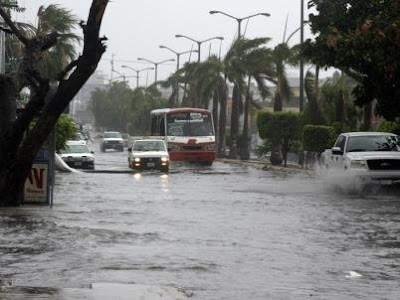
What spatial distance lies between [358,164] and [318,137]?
17.2m

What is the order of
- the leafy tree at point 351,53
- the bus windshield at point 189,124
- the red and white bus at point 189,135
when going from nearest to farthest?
the leafy tree at point 351,53, the red and white bus at point 189,135, the bus windshield at point 189,124

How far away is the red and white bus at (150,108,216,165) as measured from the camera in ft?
153

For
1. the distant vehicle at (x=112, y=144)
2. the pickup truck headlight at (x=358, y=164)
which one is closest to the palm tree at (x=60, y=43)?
the pickup truck headlight at (x=358, y=164)

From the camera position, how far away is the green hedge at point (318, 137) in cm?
4072

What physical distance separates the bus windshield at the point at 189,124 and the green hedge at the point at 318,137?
24.7 ft

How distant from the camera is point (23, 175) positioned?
1750 centimetres

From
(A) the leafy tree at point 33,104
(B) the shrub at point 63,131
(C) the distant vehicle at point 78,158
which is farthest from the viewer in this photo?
(C) the distant vehicle at point 78,158

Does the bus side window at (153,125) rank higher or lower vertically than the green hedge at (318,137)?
higher

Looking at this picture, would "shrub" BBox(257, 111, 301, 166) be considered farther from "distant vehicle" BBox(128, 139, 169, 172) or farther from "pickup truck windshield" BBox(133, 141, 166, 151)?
"distant vehicle" BBox(128, 139, 169, 172)

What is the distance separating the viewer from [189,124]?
156 feet

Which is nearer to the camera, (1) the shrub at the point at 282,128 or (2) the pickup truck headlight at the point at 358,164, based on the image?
(2) the pickup truck headlight at the point at 358,164

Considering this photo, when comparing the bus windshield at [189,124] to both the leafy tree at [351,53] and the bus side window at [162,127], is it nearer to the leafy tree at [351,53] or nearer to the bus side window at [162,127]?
the bus side window at [162,127]

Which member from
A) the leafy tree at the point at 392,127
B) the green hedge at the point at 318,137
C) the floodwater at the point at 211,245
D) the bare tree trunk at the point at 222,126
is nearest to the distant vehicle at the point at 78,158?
the green hedge at the point at 318,137

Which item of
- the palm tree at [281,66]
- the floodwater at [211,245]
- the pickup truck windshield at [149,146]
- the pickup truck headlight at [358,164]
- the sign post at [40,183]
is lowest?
the floodwater at [211,245]
